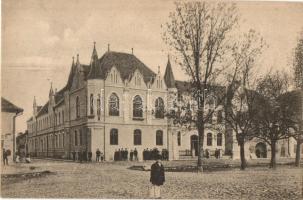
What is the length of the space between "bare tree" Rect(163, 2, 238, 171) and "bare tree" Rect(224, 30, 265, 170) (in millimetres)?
405

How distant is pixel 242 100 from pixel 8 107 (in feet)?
15.1

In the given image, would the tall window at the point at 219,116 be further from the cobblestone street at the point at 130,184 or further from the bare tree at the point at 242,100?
the cobblestone street at the point at 130,184

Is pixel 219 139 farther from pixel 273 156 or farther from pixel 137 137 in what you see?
pixel 137 137

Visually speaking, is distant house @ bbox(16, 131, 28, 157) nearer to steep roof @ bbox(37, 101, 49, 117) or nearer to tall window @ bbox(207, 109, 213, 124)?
steep roof @ bbox(37, 101, 49, 117)

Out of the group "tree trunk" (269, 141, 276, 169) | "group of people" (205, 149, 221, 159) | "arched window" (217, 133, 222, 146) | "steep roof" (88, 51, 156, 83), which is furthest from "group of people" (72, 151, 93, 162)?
"tree trunk" (269, 141, 276, 169)

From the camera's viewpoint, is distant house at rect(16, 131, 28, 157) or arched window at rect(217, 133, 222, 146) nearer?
distant house at rect(16, 131, 28, 157)

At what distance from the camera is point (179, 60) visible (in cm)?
949

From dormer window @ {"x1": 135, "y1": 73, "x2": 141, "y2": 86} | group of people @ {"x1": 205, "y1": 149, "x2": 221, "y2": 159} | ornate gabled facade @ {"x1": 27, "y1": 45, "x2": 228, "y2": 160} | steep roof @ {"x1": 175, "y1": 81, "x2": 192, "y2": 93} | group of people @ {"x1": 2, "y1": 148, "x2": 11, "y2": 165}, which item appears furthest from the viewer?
group of people @ {"x1": 205, "y1": 149, "x2": 221, "y2": 159}

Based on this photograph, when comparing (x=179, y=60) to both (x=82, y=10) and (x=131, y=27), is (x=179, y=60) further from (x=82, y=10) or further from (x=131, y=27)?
(x=82, y=10)

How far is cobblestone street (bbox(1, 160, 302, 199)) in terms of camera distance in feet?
27.7

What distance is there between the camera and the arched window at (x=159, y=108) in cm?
943

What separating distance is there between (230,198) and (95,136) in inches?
108

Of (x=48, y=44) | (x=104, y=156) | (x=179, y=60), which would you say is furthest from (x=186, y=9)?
(x=104, y=156)

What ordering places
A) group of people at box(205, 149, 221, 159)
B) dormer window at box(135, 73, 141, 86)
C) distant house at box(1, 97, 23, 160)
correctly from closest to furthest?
distant house at box(1, 97, 23, 160) → dormer window at box(135, 73, 141, 86) → group of people at box(205, 149, 221, 159)
